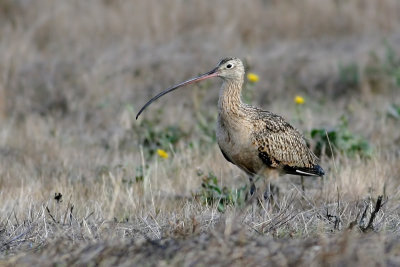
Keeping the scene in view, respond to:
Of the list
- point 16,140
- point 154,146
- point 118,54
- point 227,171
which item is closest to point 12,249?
point 227,171

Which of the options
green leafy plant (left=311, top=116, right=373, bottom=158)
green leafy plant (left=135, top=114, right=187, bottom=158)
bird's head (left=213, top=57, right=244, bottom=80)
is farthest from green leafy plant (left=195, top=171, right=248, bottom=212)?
green leafy plant (left=135, top=114, right=187, bottom=158)

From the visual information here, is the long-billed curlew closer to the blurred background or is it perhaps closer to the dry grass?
the dry grass

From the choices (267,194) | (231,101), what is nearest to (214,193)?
(267,194)

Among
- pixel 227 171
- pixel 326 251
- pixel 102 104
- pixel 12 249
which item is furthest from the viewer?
pixel 102 104

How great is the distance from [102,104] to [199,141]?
2.35 meters

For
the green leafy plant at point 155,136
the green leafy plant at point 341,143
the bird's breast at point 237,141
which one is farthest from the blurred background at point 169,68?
the bird's breast at point 237,141

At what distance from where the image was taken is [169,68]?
12.9m

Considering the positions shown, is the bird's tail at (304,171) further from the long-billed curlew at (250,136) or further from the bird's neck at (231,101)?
the bird's neck at (231,101)

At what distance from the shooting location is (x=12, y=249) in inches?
190

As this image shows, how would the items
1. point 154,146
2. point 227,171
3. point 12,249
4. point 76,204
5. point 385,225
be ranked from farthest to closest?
point 154,146
point 227,171
point 76,204
point 385,225
point 12,249

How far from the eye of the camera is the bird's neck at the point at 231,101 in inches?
259

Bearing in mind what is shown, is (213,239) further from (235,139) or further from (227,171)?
(227,171)

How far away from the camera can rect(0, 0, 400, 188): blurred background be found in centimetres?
953

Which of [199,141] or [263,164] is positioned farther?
[199,141]
